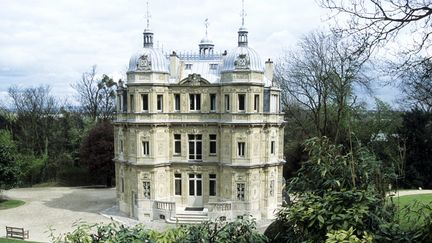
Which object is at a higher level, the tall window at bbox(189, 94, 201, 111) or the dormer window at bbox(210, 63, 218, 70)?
the dormer window at bbox(210, 63, 218, 70)

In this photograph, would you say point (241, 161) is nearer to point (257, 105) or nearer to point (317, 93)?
point (257, 105)

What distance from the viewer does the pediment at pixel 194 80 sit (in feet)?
76.1

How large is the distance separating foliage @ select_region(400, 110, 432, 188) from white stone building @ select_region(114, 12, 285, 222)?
41.4ft

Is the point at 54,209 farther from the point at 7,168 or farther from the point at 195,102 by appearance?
the point at 195,102

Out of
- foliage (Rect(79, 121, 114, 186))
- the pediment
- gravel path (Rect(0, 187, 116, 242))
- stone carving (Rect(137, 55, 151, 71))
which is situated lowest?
gravel path (Rect(0, 187, 116, 242))

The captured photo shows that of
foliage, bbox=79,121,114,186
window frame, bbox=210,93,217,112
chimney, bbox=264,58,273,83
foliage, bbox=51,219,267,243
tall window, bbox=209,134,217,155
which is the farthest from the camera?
foliage, bbox=79,121,114,186

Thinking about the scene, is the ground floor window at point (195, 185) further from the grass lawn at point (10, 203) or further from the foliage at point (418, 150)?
the foliage at point (418, 150)

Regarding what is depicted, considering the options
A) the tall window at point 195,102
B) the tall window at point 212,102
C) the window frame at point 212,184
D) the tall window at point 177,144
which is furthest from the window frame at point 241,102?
the window frame at point 212,184

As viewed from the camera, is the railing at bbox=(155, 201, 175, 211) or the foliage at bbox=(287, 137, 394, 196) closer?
the foliage at bbox=(287, 137, 394, 196)

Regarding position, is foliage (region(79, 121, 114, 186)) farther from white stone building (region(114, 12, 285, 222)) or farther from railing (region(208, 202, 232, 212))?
railing (region(208, 202, 232, 212))

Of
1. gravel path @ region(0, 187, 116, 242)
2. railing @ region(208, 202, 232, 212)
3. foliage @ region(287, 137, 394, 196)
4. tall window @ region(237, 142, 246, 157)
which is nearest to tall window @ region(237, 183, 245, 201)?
railing @ region(208, 202, 232, 212)

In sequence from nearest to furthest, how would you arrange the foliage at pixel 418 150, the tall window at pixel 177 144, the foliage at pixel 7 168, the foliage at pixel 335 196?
1. the foliage at pixel 335 196
2. the tall window at pixel 177 144
3. the foliage at pixel 7 168
4. the foliage at pixel 418 150

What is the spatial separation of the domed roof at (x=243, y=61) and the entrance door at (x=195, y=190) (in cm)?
696

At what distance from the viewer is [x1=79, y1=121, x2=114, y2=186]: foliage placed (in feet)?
107
